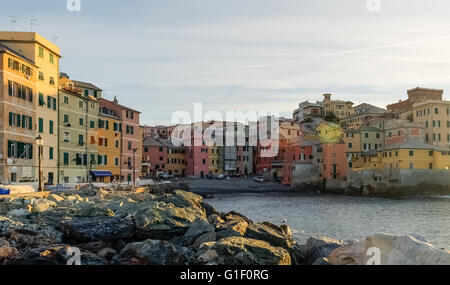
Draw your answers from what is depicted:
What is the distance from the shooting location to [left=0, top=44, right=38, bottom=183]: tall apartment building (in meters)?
36.5

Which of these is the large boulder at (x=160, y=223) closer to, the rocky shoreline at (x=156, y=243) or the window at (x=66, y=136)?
Answer: the rocky shoreline at (x=156, y=243)

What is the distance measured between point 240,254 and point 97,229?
17.6 ft

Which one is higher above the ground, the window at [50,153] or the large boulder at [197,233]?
the window at [50,153]

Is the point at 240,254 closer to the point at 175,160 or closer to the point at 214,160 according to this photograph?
the point at 175,160

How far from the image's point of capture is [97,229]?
1321 cm

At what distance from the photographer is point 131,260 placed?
35.3 ft

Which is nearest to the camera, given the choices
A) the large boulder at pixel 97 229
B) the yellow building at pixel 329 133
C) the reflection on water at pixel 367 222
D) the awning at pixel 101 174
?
the large boulder at pixel 97 229

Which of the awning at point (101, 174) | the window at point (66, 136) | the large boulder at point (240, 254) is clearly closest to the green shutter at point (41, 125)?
the window at point (66, 136)

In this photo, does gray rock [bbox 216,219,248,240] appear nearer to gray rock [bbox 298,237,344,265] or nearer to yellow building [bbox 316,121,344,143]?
gray rock [bbox 298,237,344,265]

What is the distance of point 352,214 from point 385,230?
11.7 m

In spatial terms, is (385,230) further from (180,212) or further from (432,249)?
(432,249)

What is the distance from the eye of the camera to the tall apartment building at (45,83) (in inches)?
1677

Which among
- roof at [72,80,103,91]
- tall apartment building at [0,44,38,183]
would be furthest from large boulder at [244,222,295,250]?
roof at [72,80,103,91]

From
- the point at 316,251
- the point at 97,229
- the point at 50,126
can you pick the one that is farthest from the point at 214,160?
the point at 97,229
